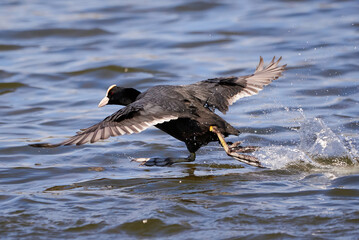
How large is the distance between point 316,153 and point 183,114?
1518 millimetres

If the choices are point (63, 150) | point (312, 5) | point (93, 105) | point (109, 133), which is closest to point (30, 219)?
point (109, 133)

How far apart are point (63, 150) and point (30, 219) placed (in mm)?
2345

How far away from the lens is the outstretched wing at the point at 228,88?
6262 millimetres

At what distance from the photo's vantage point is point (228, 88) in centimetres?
657

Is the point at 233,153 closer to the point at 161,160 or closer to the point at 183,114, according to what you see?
the point at 183,114

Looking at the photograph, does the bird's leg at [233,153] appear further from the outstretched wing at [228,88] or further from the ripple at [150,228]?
the ripple at [150,228]

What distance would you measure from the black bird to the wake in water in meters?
0.34

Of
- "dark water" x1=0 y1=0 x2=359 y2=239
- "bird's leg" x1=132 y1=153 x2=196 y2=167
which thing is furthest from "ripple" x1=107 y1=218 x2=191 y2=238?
"bird's leg" x1=132 y1=153 x2=196 y2=167

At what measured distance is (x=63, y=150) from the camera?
7.02 meters

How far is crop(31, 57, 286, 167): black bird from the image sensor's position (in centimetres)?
530

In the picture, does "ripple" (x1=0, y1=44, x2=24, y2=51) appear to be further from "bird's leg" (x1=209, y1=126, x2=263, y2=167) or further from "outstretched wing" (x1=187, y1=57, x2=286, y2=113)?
"bird's leg" (x1=209, y1=126, x2=263, y2=167)

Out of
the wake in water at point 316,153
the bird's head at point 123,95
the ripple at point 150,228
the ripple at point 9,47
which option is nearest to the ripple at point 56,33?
the ripple at point 9,47

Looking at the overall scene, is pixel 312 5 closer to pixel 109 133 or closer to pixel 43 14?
pixel 43 14

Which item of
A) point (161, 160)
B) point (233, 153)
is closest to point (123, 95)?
point (161, 160)
